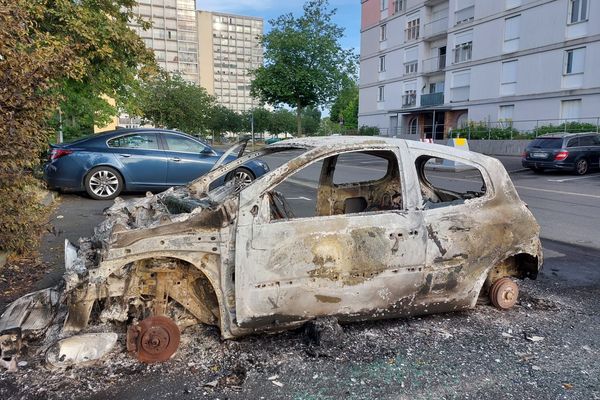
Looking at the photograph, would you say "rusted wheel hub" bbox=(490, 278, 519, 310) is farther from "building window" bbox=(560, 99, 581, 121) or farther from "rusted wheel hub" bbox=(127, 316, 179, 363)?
"building window" bbox=(560, 99, 581, 121)

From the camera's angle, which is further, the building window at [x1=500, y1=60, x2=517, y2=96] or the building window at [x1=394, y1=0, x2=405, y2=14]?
the building window at [x1=394, y1=0, x2=405, y2=14]

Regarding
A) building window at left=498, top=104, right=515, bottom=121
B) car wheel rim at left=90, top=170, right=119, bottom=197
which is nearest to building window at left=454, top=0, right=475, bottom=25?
building window at left=498, top=104, right=515, bottom=121

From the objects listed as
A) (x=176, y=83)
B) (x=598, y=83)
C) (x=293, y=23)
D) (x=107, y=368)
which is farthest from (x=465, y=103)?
(x=107, y=368)

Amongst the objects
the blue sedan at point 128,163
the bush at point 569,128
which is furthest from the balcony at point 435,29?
the blue sedan at point 128,163

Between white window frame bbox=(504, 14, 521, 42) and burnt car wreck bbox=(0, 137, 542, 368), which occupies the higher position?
white window frame bbox=(504, 14, 521, 42)

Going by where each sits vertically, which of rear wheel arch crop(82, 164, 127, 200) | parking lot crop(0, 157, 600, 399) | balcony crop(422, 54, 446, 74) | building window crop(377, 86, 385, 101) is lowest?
parking lot crop(0, 157, 600, 399)

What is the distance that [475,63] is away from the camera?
32.4 meters

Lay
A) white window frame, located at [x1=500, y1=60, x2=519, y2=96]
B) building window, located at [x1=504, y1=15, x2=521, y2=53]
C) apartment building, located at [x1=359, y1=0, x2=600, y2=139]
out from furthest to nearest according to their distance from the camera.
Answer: white window frame, located at [x1=500, y1=60, x2=519, y2=96] → building window, located at [x1=504, y1=15, x2=521, y2=53] → apartment building, located at [x1=359, y1=0, x2=600, y2=139]

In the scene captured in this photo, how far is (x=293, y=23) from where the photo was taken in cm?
3581

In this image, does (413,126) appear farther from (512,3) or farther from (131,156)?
(131,156)

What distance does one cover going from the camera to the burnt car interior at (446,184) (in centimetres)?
420

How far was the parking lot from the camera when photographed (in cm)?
294

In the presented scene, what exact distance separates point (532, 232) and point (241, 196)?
2.64 meters

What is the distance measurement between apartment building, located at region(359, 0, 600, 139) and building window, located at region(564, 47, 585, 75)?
0.06 metres
